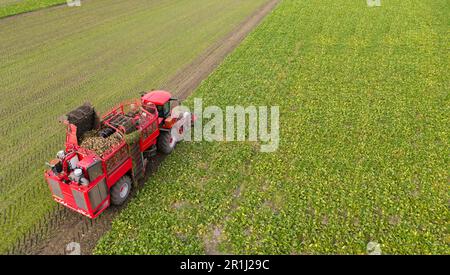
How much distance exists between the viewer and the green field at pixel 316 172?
33.0ft

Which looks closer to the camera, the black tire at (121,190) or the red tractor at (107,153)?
the red tractor at (107,153)

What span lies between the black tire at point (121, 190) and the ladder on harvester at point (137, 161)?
14.2 inches

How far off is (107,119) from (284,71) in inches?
503

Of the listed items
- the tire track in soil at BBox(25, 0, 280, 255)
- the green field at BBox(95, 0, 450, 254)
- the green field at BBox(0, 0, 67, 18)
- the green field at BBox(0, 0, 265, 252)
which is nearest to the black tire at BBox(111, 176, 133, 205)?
the tire track in soil at BBox(25, 0, 280, 255)

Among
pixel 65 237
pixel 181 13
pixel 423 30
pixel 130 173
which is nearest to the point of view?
pixel 65 237

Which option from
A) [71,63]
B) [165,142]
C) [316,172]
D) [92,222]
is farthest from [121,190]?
[71,63]

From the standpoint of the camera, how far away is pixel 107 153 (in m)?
10.2

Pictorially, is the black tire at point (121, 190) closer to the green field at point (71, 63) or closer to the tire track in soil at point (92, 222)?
the tire track in soil at point (92, 222)

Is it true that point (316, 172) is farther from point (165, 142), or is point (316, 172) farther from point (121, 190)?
point (121, 190)

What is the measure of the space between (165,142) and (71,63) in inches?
491

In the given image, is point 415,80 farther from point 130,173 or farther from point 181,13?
point 181,13

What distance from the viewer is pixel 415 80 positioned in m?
19.4

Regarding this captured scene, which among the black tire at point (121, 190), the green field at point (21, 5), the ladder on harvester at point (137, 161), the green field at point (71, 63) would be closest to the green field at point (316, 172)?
the black tire at point (121, 190)

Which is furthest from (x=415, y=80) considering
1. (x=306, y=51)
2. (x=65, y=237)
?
(x=65, y=237)
